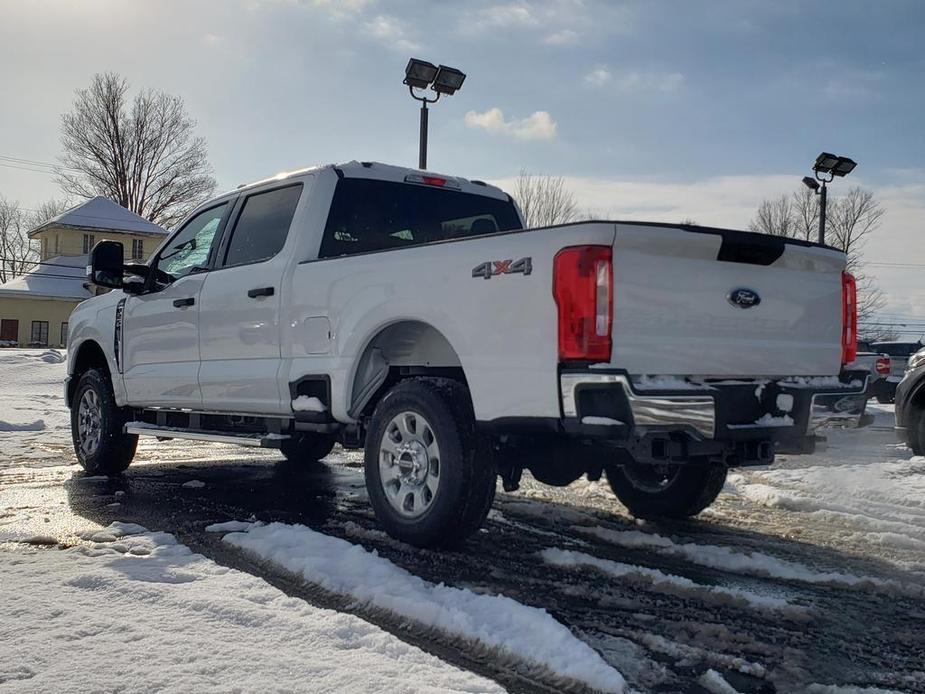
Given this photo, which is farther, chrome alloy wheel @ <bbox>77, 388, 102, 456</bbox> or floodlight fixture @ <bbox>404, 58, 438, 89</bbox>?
floodlight fixture @ <bbox>404, 58, 438, 89</bbox>

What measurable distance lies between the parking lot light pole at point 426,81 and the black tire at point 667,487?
29.2 feet

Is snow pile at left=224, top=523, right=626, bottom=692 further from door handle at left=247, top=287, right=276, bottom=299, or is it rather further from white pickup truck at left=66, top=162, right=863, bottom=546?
door handle at left=247, top=287, right=276, bottom=299

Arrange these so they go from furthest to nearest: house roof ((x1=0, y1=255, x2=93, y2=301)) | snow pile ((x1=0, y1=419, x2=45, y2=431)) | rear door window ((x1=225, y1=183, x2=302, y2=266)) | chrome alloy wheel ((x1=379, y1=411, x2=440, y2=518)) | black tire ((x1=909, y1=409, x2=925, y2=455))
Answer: house roof ((x1=0, y1=255, x2=93, y2=301)) → snow pile ((x1=0, y1=419, x2=45, y2=431)) → black tire ((x1=909, y1=409, x2=925, y2=455)) → rear door window ((x1=225, y1=183, x2=302, y2=266)) → chrome alloy wheel ((x1=379, y1=411, x2=440, y2=518))

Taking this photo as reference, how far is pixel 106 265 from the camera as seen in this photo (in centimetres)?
659

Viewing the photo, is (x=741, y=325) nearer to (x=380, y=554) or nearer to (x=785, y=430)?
(x=785, y=430)

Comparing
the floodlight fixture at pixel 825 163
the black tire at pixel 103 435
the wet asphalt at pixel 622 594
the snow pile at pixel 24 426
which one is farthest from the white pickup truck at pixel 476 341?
the floodlight fixture at pixel 825 163

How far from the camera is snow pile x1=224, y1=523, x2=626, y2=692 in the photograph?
9.61 ft

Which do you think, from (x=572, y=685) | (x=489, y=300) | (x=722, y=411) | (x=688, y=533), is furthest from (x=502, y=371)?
(x=688, y=533)

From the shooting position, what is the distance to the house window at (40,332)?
50469 millimetres

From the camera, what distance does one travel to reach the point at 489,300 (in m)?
4.08

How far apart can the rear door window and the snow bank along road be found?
1.72 meters

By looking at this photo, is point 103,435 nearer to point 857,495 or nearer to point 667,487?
point 667,487

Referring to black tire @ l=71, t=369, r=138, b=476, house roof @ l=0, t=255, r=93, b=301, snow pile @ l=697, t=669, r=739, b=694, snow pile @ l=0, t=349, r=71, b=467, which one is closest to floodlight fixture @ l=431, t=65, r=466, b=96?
snow pile @ l=0, t=349, r=71, b=467

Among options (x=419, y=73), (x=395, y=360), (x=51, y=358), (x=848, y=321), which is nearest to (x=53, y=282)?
(x=51, y=358)
